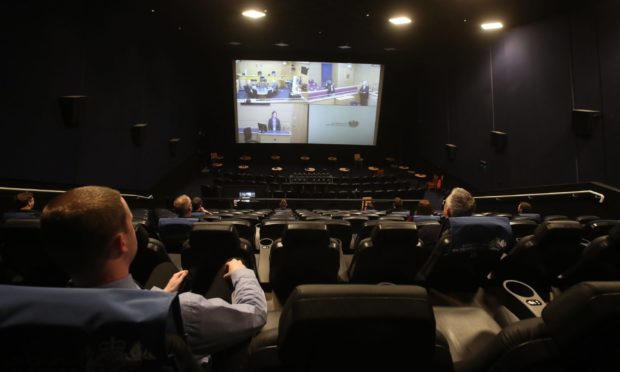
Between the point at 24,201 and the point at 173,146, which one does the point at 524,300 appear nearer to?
the point at 24,201

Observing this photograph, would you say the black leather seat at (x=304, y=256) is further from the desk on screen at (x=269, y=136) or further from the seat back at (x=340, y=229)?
the desk on screen at (x=269, y=136)

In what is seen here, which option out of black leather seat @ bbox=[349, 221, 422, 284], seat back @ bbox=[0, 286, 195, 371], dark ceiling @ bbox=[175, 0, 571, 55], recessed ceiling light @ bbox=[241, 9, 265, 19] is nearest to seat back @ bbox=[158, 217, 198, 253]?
black leather seat @ bbox=[349, 221, 422, 284]

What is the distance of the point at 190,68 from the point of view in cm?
1625

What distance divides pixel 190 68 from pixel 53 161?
10.5 meters

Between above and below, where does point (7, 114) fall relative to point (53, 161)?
above

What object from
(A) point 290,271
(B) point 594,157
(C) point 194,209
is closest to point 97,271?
(A) point 290,271

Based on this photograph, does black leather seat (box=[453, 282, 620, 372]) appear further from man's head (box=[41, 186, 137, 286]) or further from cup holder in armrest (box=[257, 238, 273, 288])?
cup holder in armrest (box=[257, 238, 273, 288])

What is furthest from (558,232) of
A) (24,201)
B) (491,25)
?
(491,25)

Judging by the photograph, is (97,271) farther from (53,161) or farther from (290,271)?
(53,161)

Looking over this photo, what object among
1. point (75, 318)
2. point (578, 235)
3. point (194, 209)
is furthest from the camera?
point (194, 209)

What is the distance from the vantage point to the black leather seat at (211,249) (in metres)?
2.45

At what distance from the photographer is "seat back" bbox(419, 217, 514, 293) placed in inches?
93.6

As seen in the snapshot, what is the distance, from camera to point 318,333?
2.79 feet

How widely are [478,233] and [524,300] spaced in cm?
47
